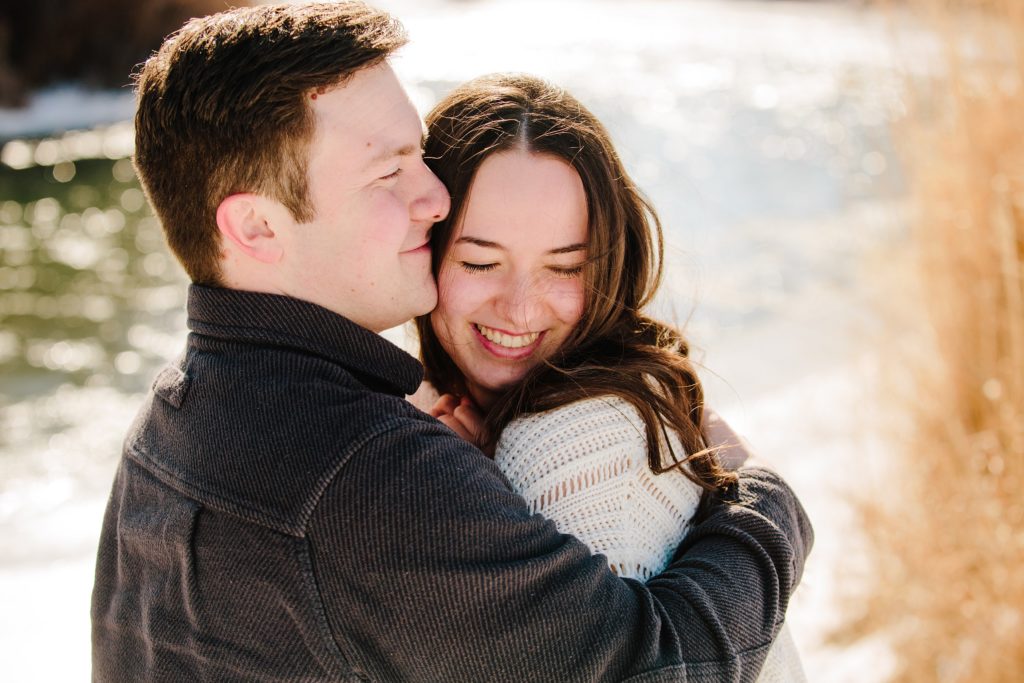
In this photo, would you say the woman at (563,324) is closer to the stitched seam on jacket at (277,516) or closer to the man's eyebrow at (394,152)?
the man's eyebrow at (394,152)

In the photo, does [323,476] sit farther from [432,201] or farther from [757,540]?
[757,540]

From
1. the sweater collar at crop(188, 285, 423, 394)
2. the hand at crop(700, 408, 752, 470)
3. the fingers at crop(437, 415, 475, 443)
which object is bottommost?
the hand at crop(700, 408, 752, 470)

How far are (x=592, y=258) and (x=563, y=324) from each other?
13cm

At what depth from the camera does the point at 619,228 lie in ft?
6.29

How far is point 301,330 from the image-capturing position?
140cm

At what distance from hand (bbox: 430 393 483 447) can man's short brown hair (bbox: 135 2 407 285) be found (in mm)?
527

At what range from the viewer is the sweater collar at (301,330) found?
1.39 metres

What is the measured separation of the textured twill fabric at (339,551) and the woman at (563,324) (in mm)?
230

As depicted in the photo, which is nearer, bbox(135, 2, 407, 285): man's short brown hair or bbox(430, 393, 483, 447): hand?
bbox(135, 2, 407, 285): man's short brown hair

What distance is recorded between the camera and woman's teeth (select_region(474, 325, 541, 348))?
6.25 feet

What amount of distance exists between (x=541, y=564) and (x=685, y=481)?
55cm

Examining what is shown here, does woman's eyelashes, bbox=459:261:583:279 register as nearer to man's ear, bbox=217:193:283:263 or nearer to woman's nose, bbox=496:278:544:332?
woman's nose, bbox=496:278:544:332

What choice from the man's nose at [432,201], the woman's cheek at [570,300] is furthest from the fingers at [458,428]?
the man's nose at [432,201]

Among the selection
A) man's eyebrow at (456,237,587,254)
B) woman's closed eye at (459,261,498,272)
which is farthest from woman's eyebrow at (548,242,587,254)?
woman's closed eye at (459,261,498,272)
